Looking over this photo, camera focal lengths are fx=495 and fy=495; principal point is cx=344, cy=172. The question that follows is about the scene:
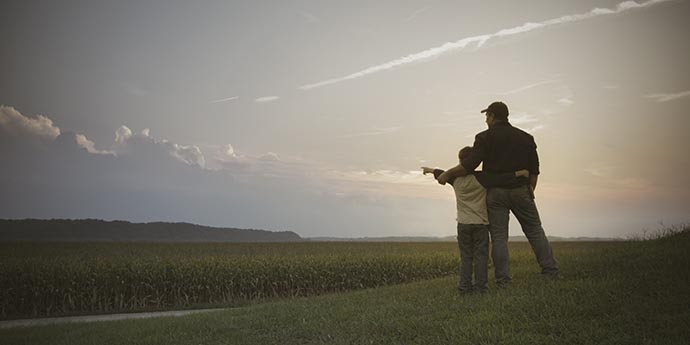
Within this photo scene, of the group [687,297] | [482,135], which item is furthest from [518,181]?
[687,297]

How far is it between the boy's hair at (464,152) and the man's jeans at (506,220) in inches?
30.4

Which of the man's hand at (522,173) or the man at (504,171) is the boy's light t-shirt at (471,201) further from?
the man's hand at (522,173)

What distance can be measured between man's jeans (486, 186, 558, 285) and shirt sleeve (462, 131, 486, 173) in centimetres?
61

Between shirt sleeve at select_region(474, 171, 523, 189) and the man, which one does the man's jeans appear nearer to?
the man

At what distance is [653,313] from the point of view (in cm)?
671

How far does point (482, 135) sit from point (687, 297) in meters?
3.93

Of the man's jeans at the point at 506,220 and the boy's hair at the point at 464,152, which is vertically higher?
the boy's hair at the point at 464,152

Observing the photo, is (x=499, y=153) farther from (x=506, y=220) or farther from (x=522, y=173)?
(x=506, y=220)

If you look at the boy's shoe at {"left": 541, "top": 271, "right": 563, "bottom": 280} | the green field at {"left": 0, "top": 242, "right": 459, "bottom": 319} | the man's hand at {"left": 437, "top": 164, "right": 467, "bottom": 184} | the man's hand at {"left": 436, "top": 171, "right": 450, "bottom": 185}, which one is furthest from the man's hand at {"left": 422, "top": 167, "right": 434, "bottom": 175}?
the green field at {"left": 0, "top": 242, "right": 459, "bottom": 319}

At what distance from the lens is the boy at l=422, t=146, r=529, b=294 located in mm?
9016

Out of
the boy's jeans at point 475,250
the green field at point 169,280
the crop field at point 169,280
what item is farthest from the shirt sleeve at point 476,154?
the green field at point 169,280

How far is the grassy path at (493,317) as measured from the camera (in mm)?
6512

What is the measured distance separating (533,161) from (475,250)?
2.00m

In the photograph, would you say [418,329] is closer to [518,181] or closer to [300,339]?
[300,339]
